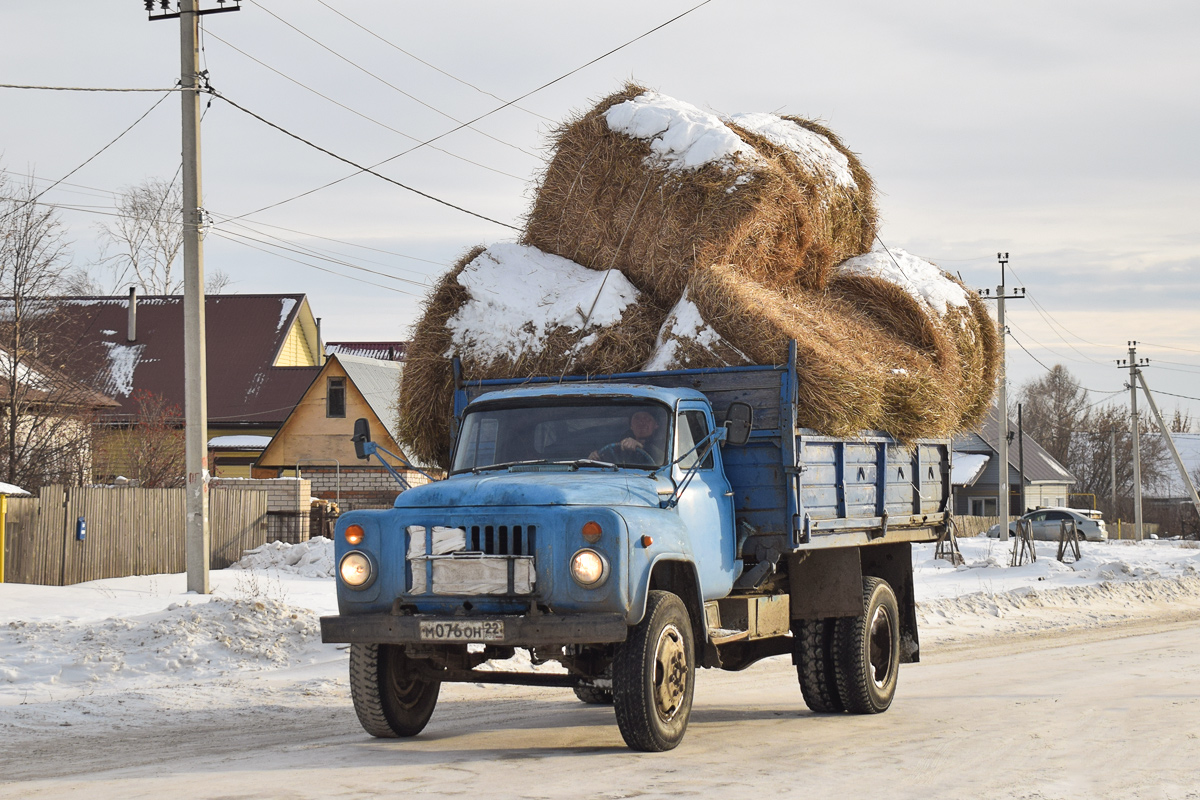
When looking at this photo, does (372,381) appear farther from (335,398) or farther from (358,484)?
(358,484)

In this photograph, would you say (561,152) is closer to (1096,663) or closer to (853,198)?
(853,198)

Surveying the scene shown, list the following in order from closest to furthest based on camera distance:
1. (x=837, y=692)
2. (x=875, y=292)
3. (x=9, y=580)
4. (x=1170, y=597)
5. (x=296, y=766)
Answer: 1. (x=296, y=766)
2. (x=837, y=692)
3. (x=875, y=292)
4. (x=9, y=580)
5. (x=1170, y=597)

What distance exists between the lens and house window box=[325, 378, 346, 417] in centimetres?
4062

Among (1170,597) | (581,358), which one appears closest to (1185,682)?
(581,358)

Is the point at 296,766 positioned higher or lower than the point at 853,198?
lower

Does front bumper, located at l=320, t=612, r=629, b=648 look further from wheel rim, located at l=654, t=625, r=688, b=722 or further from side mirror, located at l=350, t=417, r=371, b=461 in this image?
side mirror, located at l=350, t=417, r=371, b=461

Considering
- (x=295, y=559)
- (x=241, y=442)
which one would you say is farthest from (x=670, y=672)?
(x=241, y=442)

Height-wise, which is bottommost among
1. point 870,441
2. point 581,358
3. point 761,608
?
point 761,608

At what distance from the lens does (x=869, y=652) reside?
9891mm

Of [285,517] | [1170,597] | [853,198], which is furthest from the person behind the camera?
[285,517]

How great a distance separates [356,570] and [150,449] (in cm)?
2672

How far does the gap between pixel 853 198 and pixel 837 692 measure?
4.75 meters

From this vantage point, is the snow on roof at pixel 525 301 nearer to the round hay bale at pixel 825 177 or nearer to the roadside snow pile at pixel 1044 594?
the round hay bale at pixel 825 177

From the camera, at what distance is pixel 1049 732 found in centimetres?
845
